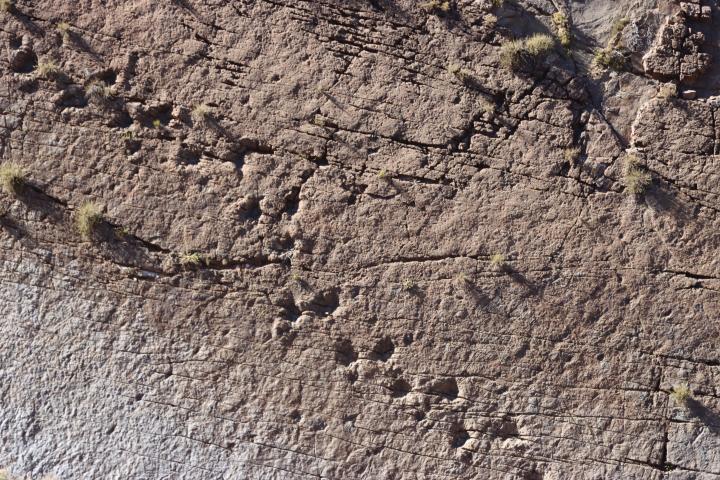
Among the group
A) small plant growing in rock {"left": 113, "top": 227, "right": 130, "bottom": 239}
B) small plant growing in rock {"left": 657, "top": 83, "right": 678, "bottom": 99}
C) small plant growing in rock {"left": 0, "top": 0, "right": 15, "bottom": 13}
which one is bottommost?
small plant growing in rock {"left": 113, "top": 227, "right": 130, "bottom": 239}

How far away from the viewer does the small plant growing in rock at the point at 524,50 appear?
6484 millimetres

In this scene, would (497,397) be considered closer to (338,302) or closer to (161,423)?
(338,302)

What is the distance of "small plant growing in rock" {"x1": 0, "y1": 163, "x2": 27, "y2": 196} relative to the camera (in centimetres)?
639

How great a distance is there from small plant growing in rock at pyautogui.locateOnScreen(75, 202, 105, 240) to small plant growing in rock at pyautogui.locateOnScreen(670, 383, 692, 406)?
4.74m

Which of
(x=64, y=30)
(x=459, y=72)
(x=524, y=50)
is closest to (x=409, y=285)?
(x=459, y=72)

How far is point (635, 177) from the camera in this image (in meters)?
6.30

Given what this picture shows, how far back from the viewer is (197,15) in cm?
666

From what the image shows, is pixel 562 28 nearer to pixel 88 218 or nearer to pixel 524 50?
pixel 524 50

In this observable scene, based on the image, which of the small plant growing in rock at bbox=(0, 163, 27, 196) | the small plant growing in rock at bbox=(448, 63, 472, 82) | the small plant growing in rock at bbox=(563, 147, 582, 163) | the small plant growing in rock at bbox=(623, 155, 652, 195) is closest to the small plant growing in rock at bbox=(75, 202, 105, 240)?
the small plant growing in rock at bbox=(0, 163, 27, 196)

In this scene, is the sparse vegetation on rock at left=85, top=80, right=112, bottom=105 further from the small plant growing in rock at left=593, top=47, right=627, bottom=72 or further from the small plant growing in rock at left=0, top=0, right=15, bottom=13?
the small plant growing in rock at left=593, top=47, right=627, bottom=72

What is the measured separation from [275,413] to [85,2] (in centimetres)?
380

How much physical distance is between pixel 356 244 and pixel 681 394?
2779mm

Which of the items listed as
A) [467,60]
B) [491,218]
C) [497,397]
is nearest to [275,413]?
[497,397]

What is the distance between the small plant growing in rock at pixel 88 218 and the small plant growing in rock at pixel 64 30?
1437 mm
